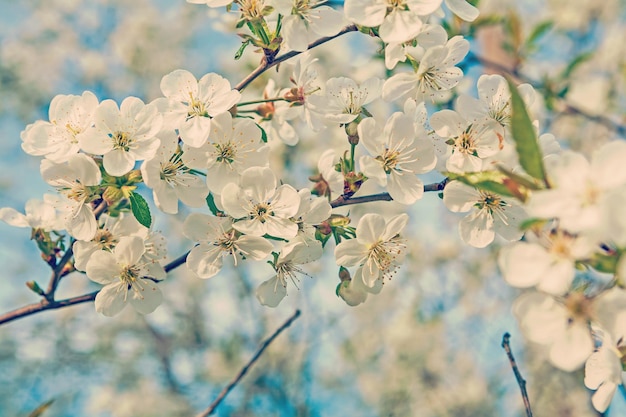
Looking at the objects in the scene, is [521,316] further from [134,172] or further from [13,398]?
[13,398]

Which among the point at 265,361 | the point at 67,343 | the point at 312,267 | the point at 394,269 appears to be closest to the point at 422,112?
the point at 394,269

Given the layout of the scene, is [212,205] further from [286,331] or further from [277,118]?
[286,331]

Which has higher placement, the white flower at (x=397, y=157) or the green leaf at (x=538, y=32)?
the white flower at (x=397, y=157)

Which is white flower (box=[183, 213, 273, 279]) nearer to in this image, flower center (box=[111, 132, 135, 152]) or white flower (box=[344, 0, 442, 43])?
flower center (box=[111, 132, 135, 152])

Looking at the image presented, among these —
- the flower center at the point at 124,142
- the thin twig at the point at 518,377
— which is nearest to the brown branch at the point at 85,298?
the flower center at the point at 124,142

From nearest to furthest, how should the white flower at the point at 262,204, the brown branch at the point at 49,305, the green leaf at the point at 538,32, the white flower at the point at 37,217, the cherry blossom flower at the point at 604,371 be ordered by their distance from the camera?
the cherry blossom flower at the point at 604,371, the white flower at the point at 262,204, the brown branch at the point at 49,305, the white flower at the point at 37,217, the green leaf at the point at 538,32

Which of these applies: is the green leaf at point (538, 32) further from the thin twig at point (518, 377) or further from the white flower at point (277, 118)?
the thin twig at point (518, 377)

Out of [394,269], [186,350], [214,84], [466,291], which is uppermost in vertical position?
[214,84]
